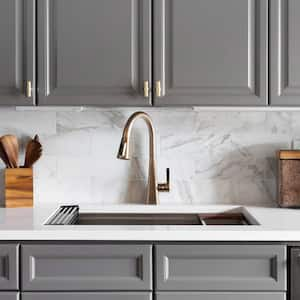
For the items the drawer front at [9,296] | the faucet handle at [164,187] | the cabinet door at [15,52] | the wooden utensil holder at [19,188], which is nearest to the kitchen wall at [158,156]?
the faucet handle at [164,187]

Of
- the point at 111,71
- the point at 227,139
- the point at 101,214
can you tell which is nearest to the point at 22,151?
the point at 101,214

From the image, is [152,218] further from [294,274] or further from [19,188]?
[294,274]

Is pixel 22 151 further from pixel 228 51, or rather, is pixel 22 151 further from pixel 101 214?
pixel 228 51

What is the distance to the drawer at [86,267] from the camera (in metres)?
1.86

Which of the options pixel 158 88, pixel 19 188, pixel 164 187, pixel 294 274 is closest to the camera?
pixel 294 274

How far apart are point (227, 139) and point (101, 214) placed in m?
0.73

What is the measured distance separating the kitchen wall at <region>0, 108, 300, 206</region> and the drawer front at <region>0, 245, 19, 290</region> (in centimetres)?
69

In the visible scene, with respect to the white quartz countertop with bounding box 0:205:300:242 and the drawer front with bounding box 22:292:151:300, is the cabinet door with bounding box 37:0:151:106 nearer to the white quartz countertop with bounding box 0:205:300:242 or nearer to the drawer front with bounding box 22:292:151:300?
the white quartz countertop with bounding box 0:205:300:242

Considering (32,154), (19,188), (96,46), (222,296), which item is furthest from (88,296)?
(96,46)

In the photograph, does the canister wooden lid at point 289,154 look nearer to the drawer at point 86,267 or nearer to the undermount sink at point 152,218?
the undermount sink at point 152,218

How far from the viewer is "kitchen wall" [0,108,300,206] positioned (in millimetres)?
2533

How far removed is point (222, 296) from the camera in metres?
1.86

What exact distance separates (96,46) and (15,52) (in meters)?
0.35

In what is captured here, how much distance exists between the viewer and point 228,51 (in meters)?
2.16
